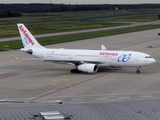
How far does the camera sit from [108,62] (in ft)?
203

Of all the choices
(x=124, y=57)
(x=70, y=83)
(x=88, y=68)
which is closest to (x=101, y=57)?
(x=88, y=68)

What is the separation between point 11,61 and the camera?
249 feet

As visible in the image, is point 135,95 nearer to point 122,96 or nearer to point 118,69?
point 122,96

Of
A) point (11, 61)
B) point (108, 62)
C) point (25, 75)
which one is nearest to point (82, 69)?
point (108, 62)

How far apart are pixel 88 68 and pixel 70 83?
267 inches

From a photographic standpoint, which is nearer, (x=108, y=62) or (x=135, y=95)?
(x=135, y=95)

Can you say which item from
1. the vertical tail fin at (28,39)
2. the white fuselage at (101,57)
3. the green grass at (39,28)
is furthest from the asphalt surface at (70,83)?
the green grass at (39,28)

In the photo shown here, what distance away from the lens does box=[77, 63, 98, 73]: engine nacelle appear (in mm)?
60978

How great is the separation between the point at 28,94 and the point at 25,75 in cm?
1352

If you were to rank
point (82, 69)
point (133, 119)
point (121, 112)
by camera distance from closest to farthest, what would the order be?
point (133, 119) < point (121, 112) < point (82, 69)

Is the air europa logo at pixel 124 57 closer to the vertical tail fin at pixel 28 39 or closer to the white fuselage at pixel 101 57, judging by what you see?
the white fuselage at pixel 101 57

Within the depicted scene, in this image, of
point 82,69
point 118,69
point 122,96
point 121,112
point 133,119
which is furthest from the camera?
point 118,69

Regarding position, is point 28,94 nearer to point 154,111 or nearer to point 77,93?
point 77,93

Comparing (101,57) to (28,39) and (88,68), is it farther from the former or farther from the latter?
(28,39)
